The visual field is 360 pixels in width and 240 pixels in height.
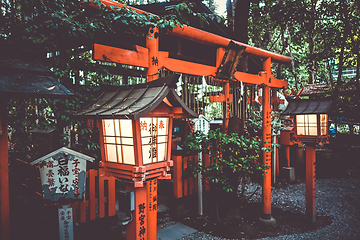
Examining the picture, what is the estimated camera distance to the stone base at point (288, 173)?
13.2 metres

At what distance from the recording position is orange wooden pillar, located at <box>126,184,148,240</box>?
3.62 metres

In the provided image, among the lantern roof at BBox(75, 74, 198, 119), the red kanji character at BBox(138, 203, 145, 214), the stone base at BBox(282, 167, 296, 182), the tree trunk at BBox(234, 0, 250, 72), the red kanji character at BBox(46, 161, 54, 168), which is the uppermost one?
the tree trunk at BBox(234, 0, 250, 72)

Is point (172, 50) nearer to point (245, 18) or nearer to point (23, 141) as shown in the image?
point (245, 18)

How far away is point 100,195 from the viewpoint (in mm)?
5473

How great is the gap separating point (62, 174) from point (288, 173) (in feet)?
41.0

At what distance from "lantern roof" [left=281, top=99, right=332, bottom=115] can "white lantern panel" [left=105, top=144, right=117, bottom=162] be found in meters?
6.61

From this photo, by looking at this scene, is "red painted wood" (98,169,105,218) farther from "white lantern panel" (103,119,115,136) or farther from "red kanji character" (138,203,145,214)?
"white lantern panel" (103,119,115,136)

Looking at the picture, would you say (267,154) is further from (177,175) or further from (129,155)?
(129,155)

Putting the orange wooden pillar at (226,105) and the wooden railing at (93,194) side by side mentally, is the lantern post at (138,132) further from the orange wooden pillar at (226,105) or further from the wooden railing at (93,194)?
the orange wooden pillar at (226,105)

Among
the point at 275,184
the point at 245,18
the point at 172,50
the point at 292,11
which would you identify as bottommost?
the point at 275,184

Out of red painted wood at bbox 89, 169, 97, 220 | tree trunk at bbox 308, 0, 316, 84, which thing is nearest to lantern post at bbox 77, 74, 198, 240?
red painted wood at bbox 89, 169, 97, 220

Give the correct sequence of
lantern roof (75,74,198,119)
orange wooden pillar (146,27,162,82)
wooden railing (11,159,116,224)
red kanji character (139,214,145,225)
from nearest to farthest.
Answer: lantern roof (75,74,198,119)
red kanji character (139,214,145,225)
orange wooden pillar (146,27,162,82)
wooden railing (11,159,116,224)

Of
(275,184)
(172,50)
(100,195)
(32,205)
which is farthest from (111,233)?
(275,184)

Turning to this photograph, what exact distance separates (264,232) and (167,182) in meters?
3.68
